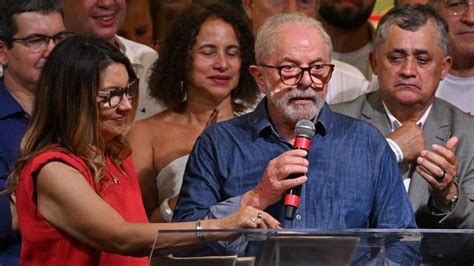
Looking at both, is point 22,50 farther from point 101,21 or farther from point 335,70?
point 335,70

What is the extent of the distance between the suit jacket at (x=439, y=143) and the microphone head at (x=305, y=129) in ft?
2.53

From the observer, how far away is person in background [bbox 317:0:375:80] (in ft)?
16.8

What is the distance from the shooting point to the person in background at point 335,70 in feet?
15.1

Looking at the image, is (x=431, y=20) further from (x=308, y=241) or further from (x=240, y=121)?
(x=308, y=241)

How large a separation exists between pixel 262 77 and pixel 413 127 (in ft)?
2.22

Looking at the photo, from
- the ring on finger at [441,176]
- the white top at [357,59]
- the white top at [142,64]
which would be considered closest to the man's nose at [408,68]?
the ring on finger at [441,176]

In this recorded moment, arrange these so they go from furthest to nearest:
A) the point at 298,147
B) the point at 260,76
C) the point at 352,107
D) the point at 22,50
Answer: the point at 352,107 → the point at 22,50 → the point at 260,76 → the point at 298,147

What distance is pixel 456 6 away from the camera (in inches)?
181

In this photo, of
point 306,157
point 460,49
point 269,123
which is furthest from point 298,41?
point 460,49

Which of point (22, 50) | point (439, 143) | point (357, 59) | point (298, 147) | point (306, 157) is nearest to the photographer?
point (298, 147)

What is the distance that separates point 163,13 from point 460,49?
131cm

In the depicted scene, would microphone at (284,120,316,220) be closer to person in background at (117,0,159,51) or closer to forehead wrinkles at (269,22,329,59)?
forehead wrinkles at (269,22,329,59)

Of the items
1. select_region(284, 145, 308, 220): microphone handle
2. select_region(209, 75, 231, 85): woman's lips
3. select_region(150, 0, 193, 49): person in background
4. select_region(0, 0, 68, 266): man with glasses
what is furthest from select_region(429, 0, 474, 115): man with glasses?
select_region(284, 145, 308, 220): microphone handle

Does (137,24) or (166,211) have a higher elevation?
(137,24)
